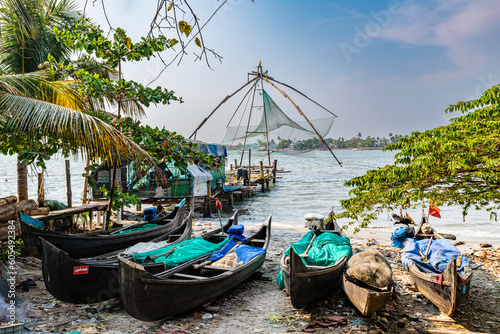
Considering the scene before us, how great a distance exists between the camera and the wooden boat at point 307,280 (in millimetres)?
5098

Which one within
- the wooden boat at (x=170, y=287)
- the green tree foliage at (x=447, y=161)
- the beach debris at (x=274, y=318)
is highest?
the green tree foliage at (x=447, y=161)

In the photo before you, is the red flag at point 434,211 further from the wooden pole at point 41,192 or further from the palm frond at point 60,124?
the wooden pole at point 41,192

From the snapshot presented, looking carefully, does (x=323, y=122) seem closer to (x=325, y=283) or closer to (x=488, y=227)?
(x=488, y=227)

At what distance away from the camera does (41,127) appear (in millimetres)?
5270

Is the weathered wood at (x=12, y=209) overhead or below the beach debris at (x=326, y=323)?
overhead

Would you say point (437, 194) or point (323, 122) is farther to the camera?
point (323, 122)

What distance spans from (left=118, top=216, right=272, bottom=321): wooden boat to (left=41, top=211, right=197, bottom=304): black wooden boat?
2.61 ft

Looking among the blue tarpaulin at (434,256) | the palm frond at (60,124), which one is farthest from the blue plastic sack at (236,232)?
the blue tarpaulin at (434,256)

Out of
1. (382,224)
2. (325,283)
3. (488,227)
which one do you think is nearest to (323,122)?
(382,224)

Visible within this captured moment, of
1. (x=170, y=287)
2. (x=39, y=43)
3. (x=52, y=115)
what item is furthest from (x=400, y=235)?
(x=39, y=43)

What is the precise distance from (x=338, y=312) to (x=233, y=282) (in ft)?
5.84

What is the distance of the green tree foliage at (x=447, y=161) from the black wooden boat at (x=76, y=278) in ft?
12.3

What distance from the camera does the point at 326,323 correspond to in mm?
5004

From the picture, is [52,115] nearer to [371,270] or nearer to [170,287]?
[170,287]
